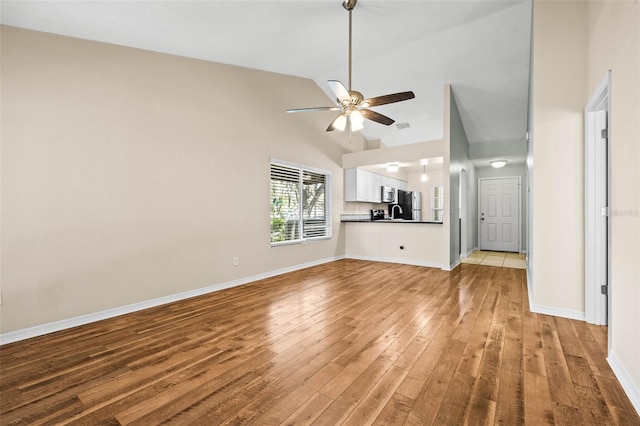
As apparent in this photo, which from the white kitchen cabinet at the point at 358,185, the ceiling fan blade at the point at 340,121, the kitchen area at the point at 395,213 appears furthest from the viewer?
the white kitchen cabinet at the point at 358,185

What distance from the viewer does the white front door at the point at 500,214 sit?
7855mm

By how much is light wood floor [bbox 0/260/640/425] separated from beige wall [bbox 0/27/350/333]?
0.50 meters

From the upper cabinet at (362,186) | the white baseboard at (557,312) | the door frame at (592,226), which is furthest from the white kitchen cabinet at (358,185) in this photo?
the door frame at (592,226)

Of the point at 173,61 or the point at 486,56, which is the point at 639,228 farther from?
the point at 173,61

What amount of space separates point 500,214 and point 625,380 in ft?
23.4

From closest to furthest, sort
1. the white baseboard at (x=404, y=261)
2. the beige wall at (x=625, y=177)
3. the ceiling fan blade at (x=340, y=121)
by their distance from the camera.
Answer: the beige wall at (x=625, y=177) < the ceiling fan blade at (x=340, y=121) < the white baseboard at (x=404, y=261)

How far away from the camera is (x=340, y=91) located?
300 centimetres

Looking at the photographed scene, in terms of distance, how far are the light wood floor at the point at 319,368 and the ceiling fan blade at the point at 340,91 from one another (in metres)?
2.32

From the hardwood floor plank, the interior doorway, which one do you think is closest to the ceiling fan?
the hardwood floor plank

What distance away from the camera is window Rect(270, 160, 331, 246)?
507cm

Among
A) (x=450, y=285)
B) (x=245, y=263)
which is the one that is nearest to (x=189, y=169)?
(x=245, y=263)

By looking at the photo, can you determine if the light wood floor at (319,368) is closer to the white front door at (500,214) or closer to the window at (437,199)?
the white front door at (500,214)

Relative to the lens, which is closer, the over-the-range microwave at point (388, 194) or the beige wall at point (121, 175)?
the beige wall at point (121, 175)

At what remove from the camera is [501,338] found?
8.24 feet
